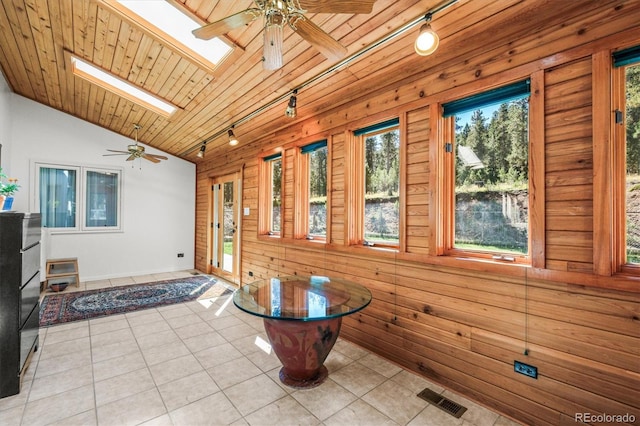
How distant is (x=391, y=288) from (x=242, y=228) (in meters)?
3.29

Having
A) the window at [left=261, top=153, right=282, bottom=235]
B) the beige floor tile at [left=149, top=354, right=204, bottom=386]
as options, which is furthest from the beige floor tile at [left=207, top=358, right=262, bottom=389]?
the window at [left=261, top=153, right=282, bottom=235]

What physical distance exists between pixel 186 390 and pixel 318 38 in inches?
103

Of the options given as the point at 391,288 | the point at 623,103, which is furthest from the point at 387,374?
the point at 623,103

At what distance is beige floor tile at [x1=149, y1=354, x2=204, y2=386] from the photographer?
91.0 inches

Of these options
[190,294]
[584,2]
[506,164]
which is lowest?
[190,294]

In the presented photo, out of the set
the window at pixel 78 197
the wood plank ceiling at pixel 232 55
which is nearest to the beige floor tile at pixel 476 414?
the wood plank ceiling at pixel 232 55

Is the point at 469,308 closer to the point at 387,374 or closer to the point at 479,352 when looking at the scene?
the point at 479,352

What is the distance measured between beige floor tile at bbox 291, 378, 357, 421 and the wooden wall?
673 mm

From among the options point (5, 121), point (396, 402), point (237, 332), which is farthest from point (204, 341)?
point (5, 121)

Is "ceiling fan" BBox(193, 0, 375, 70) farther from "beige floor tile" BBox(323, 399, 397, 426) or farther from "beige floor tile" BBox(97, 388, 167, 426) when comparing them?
"beige floor tile" BBox(97, 388, 167, 426)

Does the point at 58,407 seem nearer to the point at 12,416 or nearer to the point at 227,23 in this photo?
the point at 12,416

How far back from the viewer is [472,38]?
1.99 meters

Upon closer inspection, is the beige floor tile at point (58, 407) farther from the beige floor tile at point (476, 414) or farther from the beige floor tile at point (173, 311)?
the beige floor tile at point (476, 414)

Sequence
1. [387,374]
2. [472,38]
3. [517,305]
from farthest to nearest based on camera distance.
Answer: [387,374]
[472,38]
[517,305]
